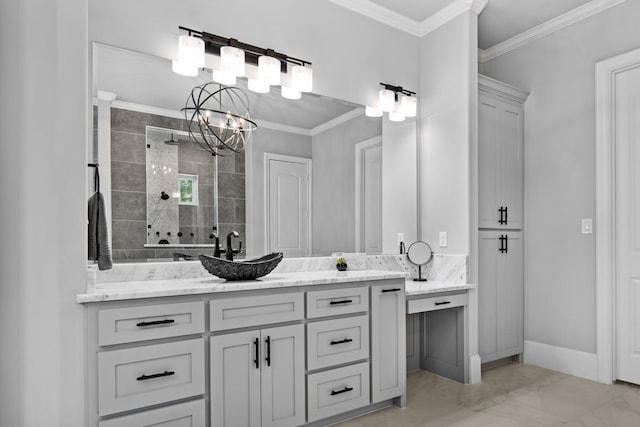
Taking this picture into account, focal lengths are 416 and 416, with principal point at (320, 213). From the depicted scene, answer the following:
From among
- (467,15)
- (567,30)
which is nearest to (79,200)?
(467,15)

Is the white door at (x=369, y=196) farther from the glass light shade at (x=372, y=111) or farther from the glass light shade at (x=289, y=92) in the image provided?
the glass light shade at (x=289, y=92)

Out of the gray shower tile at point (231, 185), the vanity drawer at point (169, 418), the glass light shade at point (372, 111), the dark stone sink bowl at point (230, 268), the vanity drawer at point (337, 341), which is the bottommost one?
the vanity drawer at point (169, 418)

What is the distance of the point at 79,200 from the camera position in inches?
68.1

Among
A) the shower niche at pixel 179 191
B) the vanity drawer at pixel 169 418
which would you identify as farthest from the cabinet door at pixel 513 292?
the vanity drawer at pixel 169 418

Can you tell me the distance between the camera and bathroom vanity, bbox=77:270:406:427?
170 cm

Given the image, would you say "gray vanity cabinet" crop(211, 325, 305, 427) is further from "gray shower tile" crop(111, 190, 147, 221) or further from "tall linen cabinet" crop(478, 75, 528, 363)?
"tall linen cabinet" crop(478, 75, 528, 363)

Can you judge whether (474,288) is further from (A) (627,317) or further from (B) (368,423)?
(B) (368,423)

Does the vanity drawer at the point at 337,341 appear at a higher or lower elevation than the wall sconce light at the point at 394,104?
lower

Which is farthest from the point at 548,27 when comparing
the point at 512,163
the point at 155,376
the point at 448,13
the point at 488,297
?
the point at 155,376

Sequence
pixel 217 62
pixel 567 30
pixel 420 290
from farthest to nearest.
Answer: pixel 567 30, pixel 420 290, pixel 217 62

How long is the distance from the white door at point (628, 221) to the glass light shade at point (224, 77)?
9.00 ft

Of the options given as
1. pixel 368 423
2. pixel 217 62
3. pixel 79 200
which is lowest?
pixel 368 423

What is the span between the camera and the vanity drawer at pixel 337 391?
2.22m

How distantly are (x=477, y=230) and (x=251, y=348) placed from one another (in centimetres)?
197
